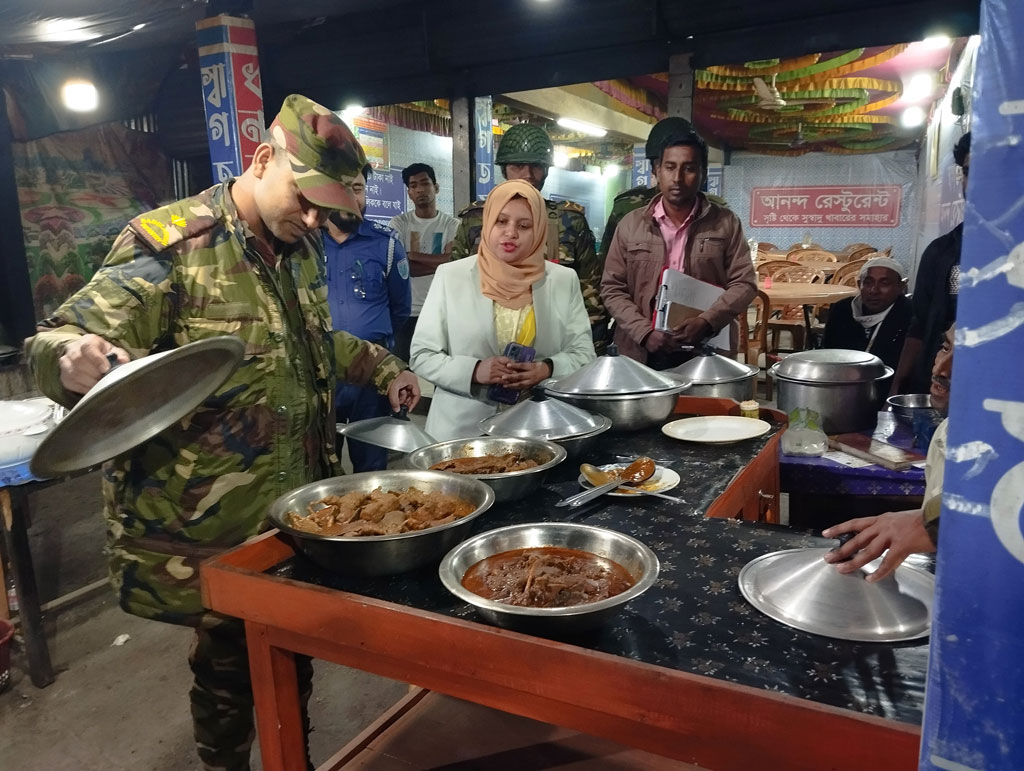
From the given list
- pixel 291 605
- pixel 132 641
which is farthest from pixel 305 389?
pixel 132 641

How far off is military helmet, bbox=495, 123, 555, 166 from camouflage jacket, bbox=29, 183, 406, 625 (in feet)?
6.80

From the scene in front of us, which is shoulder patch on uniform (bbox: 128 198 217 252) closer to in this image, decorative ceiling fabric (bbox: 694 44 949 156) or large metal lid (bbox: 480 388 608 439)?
large metal lid (bbox: 480 388 608 439)

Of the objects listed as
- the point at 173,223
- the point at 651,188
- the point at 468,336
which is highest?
the point at 651,188

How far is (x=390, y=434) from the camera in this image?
5.99 feet

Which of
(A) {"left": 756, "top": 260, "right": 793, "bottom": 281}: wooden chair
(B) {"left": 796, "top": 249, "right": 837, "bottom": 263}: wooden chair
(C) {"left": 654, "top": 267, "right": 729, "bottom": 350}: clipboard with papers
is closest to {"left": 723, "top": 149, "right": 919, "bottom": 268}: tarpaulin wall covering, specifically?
(B) {"left": 796, "top": 249, "right": 837, "bottom": 263}: wooden chair

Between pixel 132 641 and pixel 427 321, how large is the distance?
1.93 m

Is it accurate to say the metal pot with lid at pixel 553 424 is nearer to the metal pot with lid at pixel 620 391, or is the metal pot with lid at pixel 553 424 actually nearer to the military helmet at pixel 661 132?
the metal pot with lid at pixel 620 391

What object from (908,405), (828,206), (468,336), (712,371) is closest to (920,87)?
(828,206)

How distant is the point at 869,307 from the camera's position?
3832 mm

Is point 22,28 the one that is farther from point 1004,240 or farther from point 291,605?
point 1004,240

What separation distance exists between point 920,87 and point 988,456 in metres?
10.5

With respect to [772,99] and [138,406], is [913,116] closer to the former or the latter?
[772,99]

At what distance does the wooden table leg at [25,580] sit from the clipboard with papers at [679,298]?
98.9 inches

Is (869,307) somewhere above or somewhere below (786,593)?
above
